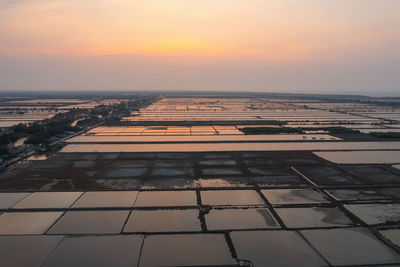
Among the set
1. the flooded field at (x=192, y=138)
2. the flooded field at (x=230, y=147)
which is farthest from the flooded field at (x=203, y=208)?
the flooded field at (x=192, y=138)

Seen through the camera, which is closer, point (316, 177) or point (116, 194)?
point (116, 194)

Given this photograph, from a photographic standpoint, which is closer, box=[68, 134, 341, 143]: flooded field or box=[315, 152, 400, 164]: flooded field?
box=[315, 152, 400, 164]: flooded field

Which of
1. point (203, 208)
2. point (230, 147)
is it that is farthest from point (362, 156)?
point (203, 208)

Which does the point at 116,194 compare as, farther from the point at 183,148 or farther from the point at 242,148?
the point at 242,148

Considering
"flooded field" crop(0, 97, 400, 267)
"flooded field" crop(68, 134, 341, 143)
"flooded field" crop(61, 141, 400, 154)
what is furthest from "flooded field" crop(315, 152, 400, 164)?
"flooded field" crop(68, 134, 341, 143)

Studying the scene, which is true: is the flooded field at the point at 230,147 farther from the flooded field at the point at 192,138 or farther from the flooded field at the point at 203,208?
the flooded field at the point at 192,138

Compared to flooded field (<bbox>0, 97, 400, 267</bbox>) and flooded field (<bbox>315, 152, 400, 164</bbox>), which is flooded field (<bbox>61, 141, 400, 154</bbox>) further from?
flooded field (<bbox>315, 152, 400, 164</bbox>)

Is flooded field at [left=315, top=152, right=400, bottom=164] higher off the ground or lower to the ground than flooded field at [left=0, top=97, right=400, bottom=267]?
higher

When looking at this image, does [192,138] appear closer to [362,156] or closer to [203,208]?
[362,156]

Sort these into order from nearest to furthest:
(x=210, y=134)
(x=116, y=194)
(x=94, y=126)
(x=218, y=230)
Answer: (x=218, y=230)
(x=116, y=194)
(x=210, y=134)
(x=94, y=126)

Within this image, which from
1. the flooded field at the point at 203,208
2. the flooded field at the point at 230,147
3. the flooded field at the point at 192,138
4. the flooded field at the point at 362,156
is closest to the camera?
the flooded field at the point at 203,208

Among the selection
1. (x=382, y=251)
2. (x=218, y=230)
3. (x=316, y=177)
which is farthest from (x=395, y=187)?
(x=218, y=230)
